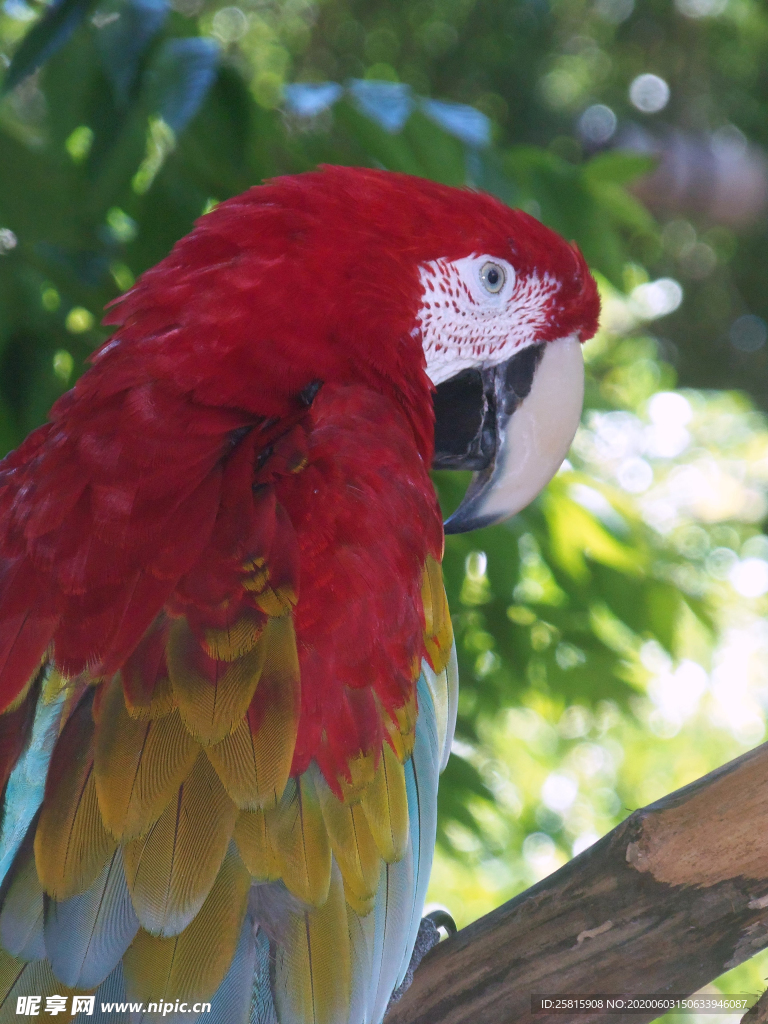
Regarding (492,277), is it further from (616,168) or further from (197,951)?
(197,951)

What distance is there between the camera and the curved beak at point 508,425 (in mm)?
938

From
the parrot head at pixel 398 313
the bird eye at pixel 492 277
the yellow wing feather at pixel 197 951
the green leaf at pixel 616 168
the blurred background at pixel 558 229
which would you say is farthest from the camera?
the green leaf at pixel 616 168

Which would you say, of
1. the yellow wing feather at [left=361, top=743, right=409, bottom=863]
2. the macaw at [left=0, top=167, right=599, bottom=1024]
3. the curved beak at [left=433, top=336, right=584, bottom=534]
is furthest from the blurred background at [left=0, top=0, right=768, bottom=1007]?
the yellow wing feather at [left=361, top=743, right=409, bottom=863]

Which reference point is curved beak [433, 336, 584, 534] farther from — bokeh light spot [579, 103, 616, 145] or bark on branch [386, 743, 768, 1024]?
bokeh light spot [579, 103, 616, 145]

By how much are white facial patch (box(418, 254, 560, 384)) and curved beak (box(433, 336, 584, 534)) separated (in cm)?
2

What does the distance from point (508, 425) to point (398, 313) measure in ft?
0.58

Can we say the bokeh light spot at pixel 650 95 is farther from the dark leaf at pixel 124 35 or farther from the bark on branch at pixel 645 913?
the bark on branch at pixel 645 913

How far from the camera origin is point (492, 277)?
2.96ft

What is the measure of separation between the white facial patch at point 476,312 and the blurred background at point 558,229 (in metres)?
0.20

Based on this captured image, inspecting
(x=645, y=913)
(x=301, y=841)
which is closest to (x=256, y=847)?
(x=301, y=841)

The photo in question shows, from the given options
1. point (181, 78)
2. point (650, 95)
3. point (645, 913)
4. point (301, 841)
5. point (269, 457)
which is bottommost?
point (650, 95)

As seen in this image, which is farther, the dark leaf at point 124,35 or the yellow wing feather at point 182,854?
the dark leaf at point 124,35

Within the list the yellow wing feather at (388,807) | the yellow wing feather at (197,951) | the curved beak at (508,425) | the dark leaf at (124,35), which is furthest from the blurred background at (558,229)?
the yellow wing feather at (197,951)

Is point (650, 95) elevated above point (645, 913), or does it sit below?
below
